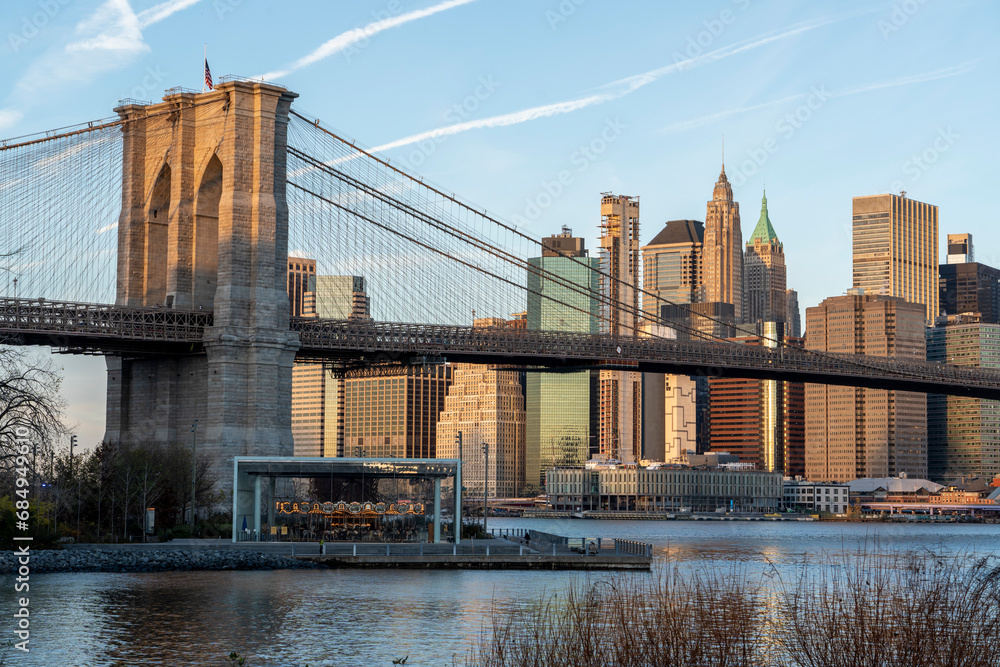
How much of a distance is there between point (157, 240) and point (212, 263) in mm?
4652

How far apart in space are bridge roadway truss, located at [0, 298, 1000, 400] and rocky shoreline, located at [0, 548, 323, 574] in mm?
16193

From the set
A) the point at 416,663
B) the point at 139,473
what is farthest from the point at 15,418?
the point at 139,473

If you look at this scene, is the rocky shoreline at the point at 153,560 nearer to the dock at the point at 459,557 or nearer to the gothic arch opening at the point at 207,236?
the dock at the point at 459,557

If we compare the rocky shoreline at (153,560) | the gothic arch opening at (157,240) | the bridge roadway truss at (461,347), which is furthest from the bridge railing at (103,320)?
the rocky shoreline at (153,560)

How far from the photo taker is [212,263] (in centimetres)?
7869

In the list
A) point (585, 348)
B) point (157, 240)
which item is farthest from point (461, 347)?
point (157, 240)

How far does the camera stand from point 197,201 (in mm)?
78438

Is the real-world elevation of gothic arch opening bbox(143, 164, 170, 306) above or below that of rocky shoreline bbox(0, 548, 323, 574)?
above

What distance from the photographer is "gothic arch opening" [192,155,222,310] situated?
7806 centimetres

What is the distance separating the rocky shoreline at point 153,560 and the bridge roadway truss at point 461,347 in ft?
53.1

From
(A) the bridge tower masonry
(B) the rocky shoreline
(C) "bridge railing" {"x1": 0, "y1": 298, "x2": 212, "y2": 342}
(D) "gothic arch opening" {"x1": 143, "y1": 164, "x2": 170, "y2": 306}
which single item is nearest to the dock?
(B) the rocky shoreline

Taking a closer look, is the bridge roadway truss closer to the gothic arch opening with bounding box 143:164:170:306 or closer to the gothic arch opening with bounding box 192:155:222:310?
the gothic arch opening with bounding box 192:155:222:310

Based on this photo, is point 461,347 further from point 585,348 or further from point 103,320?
point 103,320

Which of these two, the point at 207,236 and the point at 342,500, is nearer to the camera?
the point at 342,500
